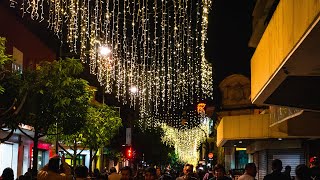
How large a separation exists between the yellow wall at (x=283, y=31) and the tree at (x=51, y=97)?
8.28 m

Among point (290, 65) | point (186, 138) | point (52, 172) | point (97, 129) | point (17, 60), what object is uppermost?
point (17, 60)

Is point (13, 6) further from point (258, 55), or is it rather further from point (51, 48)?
point (258, 55)

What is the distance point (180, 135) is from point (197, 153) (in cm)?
1535

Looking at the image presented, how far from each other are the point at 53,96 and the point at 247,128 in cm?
1384

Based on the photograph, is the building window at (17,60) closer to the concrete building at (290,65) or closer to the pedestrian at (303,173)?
the concrete building at (290,65)

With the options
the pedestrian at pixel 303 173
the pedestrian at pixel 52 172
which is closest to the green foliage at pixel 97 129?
the pedestrian at pixel 52 172

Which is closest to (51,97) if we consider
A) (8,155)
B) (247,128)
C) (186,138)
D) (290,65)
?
(290,65)

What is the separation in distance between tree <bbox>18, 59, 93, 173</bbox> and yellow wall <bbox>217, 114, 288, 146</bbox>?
11.2m

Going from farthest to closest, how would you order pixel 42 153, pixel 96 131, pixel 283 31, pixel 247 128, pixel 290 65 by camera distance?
pixel 42 153, pixel 96 131, pixel 247 128, pixel 283 31, pixel 290 65

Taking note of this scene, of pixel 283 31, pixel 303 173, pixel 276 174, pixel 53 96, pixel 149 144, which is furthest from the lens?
pixel 149 144

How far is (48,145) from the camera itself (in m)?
37.5

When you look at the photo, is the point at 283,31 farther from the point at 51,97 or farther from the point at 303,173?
the point at 51,97

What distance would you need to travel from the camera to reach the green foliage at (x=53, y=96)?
1827 cm

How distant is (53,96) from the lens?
61.9 feet
